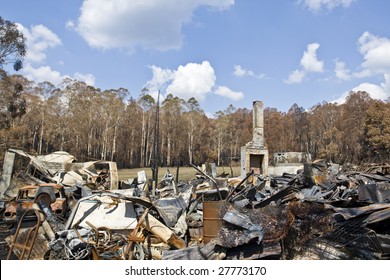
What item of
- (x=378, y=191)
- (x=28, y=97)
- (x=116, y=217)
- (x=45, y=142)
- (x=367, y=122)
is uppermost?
(x=28, y=97)

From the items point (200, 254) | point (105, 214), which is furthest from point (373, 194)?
point (105, 214)

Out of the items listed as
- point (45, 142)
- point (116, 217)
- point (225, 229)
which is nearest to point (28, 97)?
point (45, 142)

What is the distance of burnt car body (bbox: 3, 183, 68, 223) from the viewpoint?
10141 millimetres

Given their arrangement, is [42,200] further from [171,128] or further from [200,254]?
[171,128]

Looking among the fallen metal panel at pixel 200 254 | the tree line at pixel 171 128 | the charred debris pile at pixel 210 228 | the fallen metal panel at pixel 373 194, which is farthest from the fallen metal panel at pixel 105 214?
the tree line at pixel 171 128

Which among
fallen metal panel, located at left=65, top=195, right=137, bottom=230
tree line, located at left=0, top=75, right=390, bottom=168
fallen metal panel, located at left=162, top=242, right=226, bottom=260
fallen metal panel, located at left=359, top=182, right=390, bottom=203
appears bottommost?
fallen metal panel, located at left=162, top=242, right=226, bottom=260

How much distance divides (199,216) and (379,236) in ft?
15.7

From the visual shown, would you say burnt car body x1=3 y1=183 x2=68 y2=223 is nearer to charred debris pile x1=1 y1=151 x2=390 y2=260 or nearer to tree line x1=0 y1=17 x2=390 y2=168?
charred debris pile x1=1 y1=151 x2=390 y2=260

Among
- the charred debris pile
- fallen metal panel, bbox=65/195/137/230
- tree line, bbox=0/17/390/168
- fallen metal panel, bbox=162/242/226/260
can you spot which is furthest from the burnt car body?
tree line, bbox=0/17/390/168

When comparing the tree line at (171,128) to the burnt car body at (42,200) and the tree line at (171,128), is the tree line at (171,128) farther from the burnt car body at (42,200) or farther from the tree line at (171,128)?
the burnt car body at (42,200)

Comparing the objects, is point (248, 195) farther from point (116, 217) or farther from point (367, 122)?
point (367, 122)

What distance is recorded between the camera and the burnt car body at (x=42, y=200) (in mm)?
10141

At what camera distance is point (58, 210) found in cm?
1020
